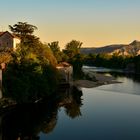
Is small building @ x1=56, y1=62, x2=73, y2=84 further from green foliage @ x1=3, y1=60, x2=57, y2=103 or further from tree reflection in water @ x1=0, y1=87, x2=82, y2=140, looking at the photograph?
tree reflection in water @ x1=0, y1=87, x2=82, y2=140

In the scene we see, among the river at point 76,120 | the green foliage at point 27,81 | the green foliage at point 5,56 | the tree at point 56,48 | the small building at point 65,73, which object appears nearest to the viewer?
the river at point 76,120

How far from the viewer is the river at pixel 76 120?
40469 millimetres

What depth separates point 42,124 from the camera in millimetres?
46094

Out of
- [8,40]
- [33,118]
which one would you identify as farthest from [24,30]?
[33,118]

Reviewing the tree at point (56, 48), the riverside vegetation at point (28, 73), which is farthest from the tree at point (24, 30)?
the tree at point (56, 48)

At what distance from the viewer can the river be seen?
133ft

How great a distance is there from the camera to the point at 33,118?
4891cm

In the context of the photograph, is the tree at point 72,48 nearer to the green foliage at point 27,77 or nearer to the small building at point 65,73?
the small building at point 65,73

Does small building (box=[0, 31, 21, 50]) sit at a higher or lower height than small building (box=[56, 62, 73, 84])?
higher

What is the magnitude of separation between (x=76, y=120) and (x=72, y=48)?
97.8 meters

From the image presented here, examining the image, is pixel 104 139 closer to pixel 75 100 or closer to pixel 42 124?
pixel 42 124

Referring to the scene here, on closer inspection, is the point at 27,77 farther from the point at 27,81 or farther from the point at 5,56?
the point at 5,56

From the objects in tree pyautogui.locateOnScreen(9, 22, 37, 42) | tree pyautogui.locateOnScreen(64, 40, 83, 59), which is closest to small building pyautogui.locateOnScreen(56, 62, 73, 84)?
tree pyautogui.locateOnScreen(9, 22, 37, 42)

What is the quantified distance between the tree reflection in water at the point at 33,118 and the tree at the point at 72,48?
246 ft
